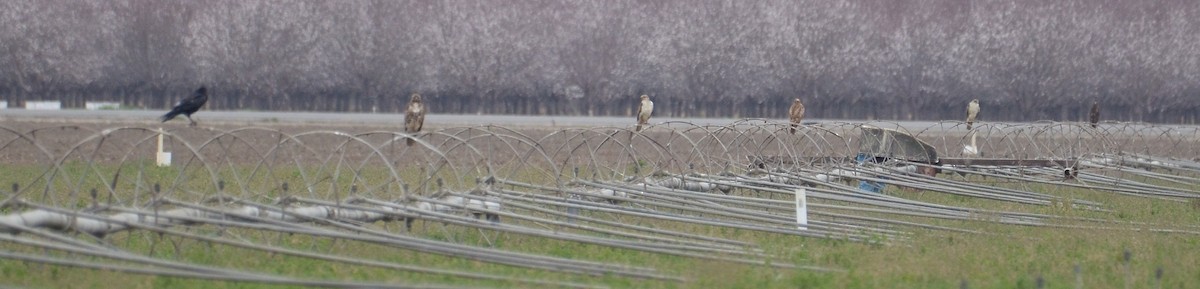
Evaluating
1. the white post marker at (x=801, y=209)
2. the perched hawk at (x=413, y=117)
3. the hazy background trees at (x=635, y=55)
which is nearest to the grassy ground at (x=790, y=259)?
the white post marker at (x=801, y=209)

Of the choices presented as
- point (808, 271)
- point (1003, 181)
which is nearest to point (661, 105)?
point (1003, 181)

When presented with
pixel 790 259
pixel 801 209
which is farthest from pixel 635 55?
pixel 790 259

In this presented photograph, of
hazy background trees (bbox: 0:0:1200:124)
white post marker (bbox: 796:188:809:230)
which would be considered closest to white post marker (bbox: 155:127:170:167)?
white post marker (bbox: 796:188:809:230)

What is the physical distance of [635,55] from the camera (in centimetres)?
5528

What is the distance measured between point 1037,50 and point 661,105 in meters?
13.8

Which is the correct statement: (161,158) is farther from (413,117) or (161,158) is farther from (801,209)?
(801,209)

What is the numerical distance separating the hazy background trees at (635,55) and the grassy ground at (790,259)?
39.4 metres

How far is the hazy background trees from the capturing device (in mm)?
53281

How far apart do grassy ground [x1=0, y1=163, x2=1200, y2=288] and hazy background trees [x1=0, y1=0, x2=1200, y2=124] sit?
3942 cm

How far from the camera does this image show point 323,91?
5334 centimetres

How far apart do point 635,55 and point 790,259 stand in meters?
44.2

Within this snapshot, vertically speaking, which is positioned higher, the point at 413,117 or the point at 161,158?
the point at 413,117

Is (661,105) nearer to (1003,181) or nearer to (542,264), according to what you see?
(1003,181)

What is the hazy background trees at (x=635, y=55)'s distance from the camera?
5328cm
